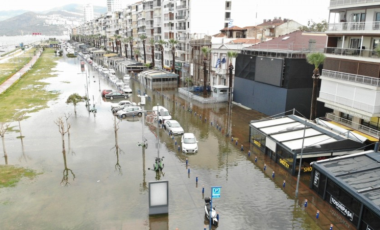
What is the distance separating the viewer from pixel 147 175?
26172 millimetres

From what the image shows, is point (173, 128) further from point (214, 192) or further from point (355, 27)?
point (355, 27)

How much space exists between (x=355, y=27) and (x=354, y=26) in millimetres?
546

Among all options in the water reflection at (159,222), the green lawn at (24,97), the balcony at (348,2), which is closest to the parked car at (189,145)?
the water reflection at (159,222)

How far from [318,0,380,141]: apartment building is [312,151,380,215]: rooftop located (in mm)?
5851

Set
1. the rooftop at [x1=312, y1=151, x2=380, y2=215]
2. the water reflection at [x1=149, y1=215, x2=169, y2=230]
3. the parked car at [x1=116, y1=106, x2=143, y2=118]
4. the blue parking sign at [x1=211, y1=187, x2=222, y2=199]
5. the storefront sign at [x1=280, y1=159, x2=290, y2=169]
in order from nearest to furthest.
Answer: the blue parking sign at [x1=211, y1=187, x2=222, y2=199]
the rooftop at [x1=312, y1=151, x2=380, y2=215]
the water reflection at [x1=149, y1=215, x2=169, y2=230]
the storefront sign at [x1=280, y1=159, x2=290, y2=169]
the parked car at [x1=116, y1=106, x2=143, y2=118]

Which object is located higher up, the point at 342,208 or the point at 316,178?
the point at 316,178

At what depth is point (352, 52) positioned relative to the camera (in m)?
30.8

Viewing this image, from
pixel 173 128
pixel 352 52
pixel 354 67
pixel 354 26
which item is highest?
pixel 354 26

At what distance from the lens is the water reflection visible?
19.0 meters

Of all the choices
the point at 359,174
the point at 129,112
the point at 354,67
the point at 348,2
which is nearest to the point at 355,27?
the point at 348,2

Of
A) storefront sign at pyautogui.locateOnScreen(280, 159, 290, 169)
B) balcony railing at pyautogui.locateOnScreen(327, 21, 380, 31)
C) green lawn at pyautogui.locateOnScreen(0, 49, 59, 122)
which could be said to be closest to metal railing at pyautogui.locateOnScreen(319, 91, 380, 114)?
balcony railing at pyautogui.locateOnScreen(327, 21, 380, 31)

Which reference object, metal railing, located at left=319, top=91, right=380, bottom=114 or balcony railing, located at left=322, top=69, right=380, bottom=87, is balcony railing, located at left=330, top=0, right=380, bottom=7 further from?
metal railing, located at left=319, top=91, right=380, bottom=114

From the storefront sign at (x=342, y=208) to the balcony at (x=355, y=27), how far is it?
16917 mm

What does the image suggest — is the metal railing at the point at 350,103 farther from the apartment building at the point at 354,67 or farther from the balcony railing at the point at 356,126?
the balcony railing at the point at 356,126
